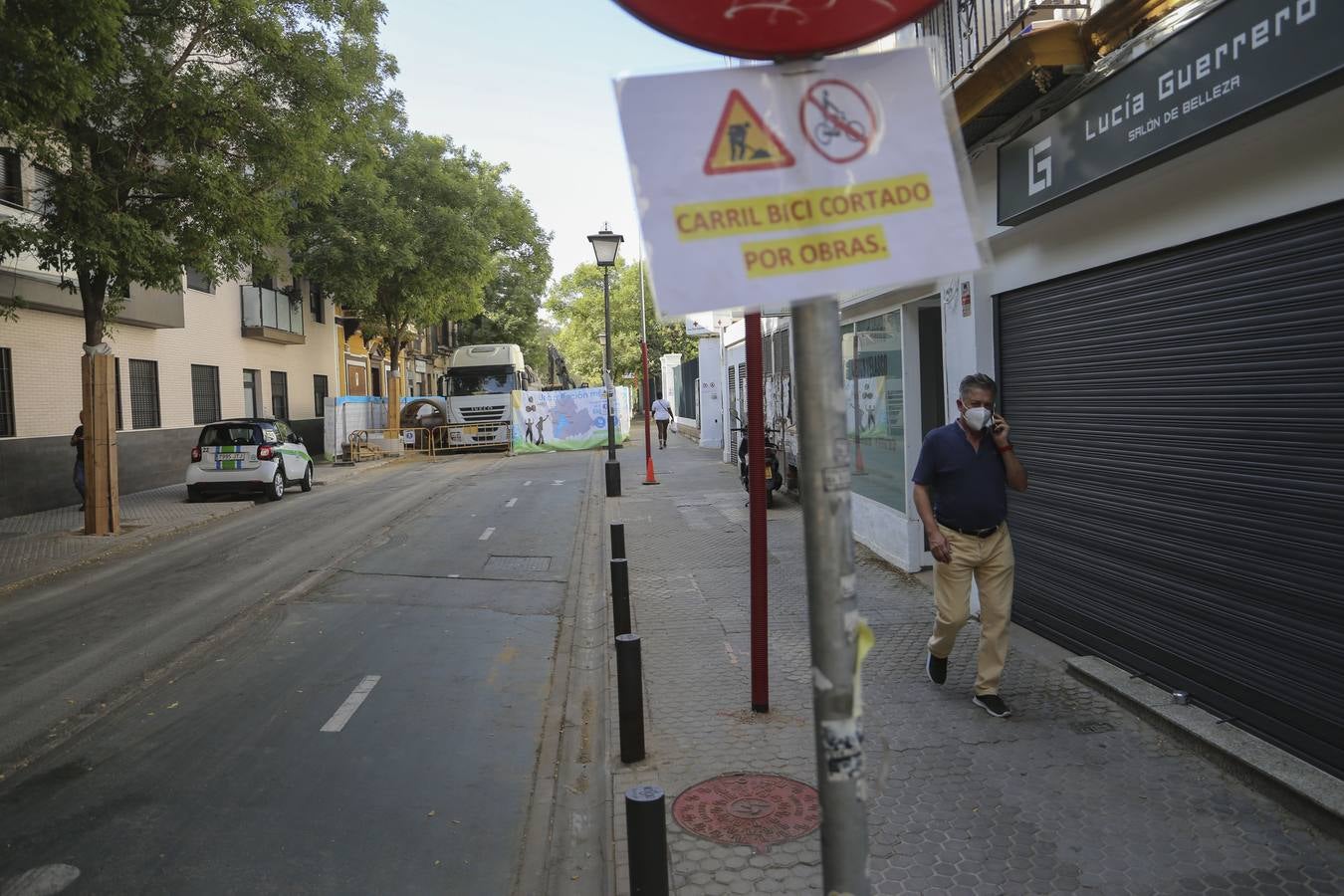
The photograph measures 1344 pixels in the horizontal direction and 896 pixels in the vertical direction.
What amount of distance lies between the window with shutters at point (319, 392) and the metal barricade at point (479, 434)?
185 inches

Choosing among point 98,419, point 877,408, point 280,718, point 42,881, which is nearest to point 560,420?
point 98,419

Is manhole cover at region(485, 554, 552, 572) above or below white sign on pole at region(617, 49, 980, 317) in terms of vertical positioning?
below

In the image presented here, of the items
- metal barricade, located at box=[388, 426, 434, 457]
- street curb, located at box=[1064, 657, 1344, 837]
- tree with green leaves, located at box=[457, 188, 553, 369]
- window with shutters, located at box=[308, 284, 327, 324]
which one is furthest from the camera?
tree with green leaves, located at box=[457, 188, 553, 369]

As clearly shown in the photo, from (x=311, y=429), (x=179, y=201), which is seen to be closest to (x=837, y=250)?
(x=179, y=201)

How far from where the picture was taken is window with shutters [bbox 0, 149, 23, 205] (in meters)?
15.9

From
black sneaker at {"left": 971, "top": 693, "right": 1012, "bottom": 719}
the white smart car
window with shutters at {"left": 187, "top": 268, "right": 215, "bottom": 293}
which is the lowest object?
black sneaker at {"left": 971, "top": 693, "right": 1012, "bottom": 719}

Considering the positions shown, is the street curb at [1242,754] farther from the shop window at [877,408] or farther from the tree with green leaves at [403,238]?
the tree with green leaves at [403,238]

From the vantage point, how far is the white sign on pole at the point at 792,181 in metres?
1.74

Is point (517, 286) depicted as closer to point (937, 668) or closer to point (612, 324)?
point (612, 324)

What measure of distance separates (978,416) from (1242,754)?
6.76ft

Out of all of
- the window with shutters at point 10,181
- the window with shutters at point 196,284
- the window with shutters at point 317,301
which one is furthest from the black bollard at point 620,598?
the window with shutters at point 317,301

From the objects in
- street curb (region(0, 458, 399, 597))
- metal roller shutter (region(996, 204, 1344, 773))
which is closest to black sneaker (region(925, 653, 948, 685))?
metal roller shutter (region(996, 204, 1344, 773))

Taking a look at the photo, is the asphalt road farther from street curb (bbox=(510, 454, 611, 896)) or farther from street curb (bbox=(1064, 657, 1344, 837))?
street curb (bbox=(1064, 657, 1344, 837))

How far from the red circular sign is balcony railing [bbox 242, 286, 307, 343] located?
82.9ft
